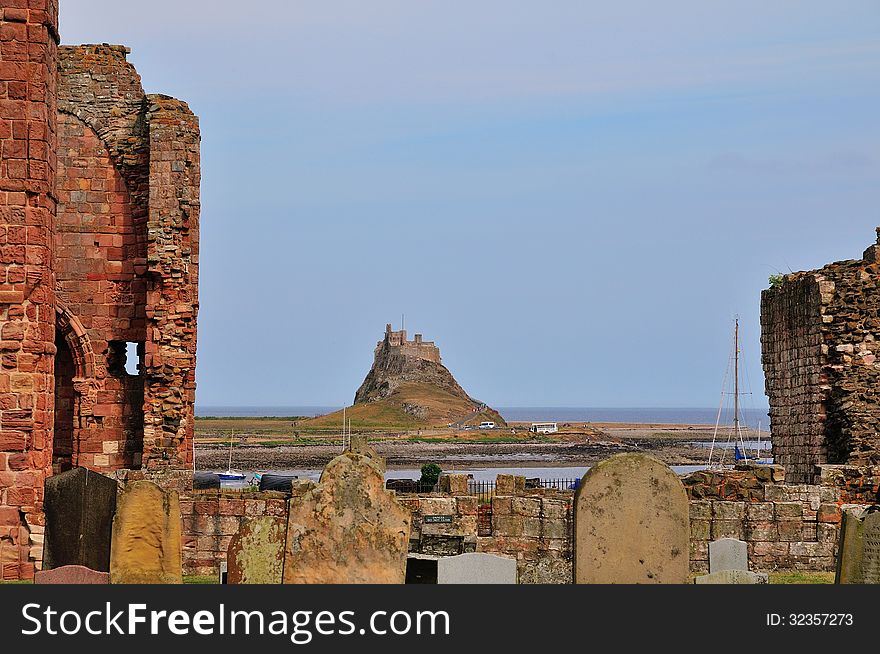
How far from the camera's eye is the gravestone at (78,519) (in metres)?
13.1

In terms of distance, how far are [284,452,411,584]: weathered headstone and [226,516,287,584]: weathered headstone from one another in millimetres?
496

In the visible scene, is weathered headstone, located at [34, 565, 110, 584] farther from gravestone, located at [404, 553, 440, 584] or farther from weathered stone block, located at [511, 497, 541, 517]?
weathered stone block, located at [511, 497, 541, 517]

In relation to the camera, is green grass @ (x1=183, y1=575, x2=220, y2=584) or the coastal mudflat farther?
the coastal mudflat

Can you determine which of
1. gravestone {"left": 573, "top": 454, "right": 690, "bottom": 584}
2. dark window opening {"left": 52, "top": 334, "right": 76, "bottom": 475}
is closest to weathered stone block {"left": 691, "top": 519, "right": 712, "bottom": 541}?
gravestone {"left": 573, "top": 454, "right": 690, "bottom": 584}

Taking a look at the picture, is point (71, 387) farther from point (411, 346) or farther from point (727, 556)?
point (411, 346)

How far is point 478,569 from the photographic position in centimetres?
A: 1232

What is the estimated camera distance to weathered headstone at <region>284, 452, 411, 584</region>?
432 inches

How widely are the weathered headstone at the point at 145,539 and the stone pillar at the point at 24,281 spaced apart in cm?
363

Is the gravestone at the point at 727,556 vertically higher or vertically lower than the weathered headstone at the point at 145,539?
lower

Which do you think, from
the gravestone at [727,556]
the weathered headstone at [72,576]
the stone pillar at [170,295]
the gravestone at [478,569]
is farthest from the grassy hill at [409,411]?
the weathered headstone at [72,576]

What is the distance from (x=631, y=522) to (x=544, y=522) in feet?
22.7

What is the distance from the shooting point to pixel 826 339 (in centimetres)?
2130

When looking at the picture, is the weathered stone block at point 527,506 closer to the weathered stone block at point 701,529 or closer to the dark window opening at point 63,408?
the weathered stone block at point 701,529

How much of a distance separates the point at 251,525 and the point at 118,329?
11336mm
